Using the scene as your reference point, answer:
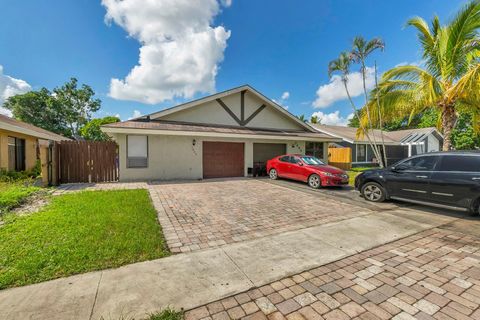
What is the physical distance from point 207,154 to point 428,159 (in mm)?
9685

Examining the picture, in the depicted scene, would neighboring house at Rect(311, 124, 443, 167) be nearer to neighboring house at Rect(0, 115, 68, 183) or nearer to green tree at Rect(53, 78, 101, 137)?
neighboring house at Rect(0, 115, 68, 183)

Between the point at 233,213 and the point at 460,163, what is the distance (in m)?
6.19

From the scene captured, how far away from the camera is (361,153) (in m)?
21.5

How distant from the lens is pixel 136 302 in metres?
2.44

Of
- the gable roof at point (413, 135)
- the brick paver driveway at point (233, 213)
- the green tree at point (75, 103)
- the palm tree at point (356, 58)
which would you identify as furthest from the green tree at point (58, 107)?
the gable roof at point (413, 135)

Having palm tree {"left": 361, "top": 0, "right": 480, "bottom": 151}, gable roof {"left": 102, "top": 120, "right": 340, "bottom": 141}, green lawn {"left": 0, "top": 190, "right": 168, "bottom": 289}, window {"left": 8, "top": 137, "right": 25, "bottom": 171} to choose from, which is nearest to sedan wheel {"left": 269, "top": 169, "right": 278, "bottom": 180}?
gable roof {"left": 102, "top": 120, "right": 340, "bottom": 141}

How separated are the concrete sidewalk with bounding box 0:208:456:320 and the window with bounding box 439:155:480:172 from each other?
3.00 meters

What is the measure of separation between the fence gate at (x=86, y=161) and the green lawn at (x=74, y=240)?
14.6 feet

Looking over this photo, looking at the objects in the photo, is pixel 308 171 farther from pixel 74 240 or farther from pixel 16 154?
pixel 16 154

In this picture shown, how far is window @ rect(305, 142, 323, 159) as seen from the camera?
15789mm

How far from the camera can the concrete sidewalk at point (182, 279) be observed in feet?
7.69

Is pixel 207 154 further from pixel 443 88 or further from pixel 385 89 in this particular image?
pixel 443 88

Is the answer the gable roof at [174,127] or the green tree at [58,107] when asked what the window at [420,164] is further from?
the green tree at [58,107]

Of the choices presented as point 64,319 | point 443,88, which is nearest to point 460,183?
point 443,88
